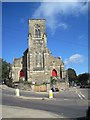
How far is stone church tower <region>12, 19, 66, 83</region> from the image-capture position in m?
81.9

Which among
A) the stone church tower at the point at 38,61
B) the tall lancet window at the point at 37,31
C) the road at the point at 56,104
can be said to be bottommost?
the road at the point at 56,104

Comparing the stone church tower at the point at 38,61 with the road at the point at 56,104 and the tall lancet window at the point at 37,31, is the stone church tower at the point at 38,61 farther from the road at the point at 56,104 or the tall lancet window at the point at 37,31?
the road at the point at 56,104

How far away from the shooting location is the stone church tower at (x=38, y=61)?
8186 cm

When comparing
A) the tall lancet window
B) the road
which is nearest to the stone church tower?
the tall lancet window

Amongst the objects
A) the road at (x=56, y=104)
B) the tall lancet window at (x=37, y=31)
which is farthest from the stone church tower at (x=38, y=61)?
the road at (x=56, y=104)

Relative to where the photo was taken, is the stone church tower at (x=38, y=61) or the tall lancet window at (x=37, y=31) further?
the tall lancet window at (x=37, y=31)

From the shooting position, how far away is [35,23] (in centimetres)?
8494

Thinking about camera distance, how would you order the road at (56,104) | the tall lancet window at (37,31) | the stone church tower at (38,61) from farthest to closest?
the tall lancet window at (37,31), the stone church tower at (38,61), the road at (56,104)

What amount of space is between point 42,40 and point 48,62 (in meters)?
6.46

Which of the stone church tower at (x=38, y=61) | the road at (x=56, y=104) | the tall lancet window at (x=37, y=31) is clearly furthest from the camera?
the tall lancet window at (x=37, y=31)

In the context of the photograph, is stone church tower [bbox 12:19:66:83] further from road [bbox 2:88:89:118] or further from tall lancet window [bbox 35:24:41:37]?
road [bbox 2:88:89:118]

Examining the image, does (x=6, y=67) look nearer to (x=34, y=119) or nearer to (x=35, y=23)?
(x=35, y=23)

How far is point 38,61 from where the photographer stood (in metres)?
82.6

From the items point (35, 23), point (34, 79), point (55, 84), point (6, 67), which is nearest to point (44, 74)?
point (34, 79)
